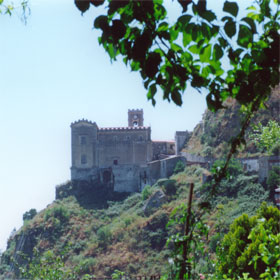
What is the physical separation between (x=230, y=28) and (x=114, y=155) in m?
44.6

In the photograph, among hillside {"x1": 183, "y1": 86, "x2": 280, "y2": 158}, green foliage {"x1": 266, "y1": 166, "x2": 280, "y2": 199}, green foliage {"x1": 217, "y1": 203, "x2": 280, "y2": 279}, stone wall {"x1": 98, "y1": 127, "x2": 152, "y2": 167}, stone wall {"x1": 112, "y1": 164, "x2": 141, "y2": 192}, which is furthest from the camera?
stone wall {"x1": 98, "y1": 127, "x2": 152, "y2": 167}

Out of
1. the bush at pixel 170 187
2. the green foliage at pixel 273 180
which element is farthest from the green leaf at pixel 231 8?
the bush at pixel 170 187

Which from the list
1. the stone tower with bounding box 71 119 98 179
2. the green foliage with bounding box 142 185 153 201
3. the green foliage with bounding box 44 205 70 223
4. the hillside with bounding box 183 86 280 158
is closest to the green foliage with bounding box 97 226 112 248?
the green foliage with bounding box 142 185 153 201

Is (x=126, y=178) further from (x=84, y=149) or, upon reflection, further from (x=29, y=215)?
(x=29, y=215)

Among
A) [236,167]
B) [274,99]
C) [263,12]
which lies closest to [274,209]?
[263,12]

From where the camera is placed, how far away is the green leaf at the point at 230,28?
7.18 feet

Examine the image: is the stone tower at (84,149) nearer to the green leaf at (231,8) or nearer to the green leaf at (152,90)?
the green leaf at (152,90)

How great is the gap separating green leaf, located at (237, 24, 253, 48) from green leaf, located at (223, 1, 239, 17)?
0.07 metres

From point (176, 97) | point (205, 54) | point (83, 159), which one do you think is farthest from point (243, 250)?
point (83, 159)

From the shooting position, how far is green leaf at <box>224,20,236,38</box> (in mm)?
2188

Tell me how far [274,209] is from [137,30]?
19.1 ft

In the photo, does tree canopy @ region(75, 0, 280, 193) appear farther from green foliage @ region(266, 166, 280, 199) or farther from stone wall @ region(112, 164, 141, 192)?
stone wall @ region(112, 164, 141, 192)

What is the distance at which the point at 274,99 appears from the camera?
43188 millimetres

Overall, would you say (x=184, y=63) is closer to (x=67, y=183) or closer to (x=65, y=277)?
(x=65, y=277)
